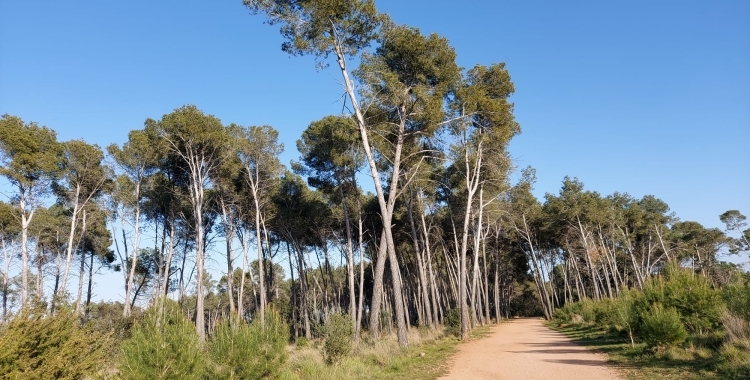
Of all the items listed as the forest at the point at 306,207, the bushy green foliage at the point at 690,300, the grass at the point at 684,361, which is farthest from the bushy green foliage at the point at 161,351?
the bushy green foliage at the point at 690,300

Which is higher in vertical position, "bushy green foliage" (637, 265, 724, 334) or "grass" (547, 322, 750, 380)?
"bushy green foliage" (637, 265, 724, 334)

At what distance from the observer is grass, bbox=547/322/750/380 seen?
247 inches

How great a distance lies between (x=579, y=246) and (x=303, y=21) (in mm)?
33326

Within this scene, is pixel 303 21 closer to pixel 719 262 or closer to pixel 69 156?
pixel 69 156

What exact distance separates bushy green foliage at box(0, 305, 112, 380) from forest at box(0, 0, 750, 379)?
2 cm

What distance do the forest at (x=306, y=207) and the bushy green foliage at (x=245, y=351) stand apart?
0.10ft

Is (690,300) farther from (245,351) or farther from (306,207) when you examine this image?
(306,207)

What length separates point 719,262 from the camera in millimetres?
44031

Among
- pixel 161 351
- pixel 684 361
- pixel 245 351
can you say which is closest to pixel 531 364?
pixel 684 361

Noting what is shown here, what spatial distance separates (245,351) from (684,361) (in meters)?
7.92

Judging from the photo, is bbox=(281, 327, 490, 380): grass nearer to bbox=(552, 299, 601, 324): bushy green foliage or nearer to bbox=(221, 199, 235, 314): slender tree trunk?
bbox=(552, 299, 601, 324): bushy green foliage

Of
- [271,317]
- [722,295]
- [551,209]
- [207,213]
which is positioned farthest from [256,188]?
[551,209]

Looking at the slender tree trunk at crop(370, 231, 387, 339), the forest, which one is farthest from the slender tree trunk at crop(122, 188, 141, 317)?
the slender tree trunk at crop(370, 231, 387, 339)

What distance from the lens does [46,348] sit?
4.74 meters
